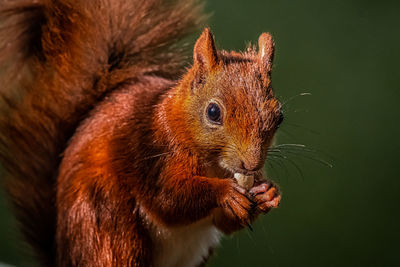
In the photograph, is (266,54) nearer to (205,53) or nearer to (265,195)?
(205,53)

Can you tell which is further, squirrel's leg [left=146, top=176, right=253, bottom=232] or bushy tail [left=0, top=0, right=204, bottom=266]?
bushy tail [left=0, top=0, right=204, bottom=266]

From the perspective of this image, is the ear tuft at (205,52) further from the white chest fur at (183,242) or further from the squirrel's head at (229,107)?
the white chest fur at (183,242)

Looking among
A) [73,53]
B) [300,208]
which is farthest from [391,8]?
[73,53]

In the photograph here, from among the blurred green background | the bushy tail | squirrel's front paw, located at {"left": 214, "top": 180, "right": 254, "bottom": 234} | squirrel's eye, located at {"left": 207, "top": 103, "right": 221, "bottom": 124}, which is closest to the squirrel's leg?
squirrel's front paw, located at {"left": 214, "top": 180, "right": 254, "bottom": 234}

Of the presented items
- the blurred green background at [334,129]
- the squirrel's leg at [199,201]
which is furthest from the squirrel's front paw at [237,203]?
the blurred green background at [334,129]

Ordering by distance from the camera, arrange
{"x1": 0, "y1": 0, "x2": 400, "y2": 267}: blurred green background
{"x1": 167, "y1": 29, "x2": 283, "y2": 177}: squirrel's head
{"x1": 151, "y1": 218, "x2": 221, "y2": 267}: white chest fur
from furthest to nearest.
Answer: {"x1": 0, "y1": 0, "x2": 400, "y2": 267}: blurred green background, {"x1": 151, "y1": 218, "x2": 221, "y2": 267}: white chest fur, {"x1": 167, "y1": 29, "x2": 283, "y2": 177}: squirrel's head

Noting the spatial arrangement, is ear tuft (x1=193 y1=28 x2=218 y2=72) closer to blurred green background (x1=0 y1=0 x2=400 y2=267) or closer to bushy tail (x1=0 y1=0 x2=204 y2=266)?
bushy tail (x1=0 y1=0 x2=204 y2=266)

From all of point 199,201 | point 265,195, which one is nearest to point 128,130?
point 199,201
